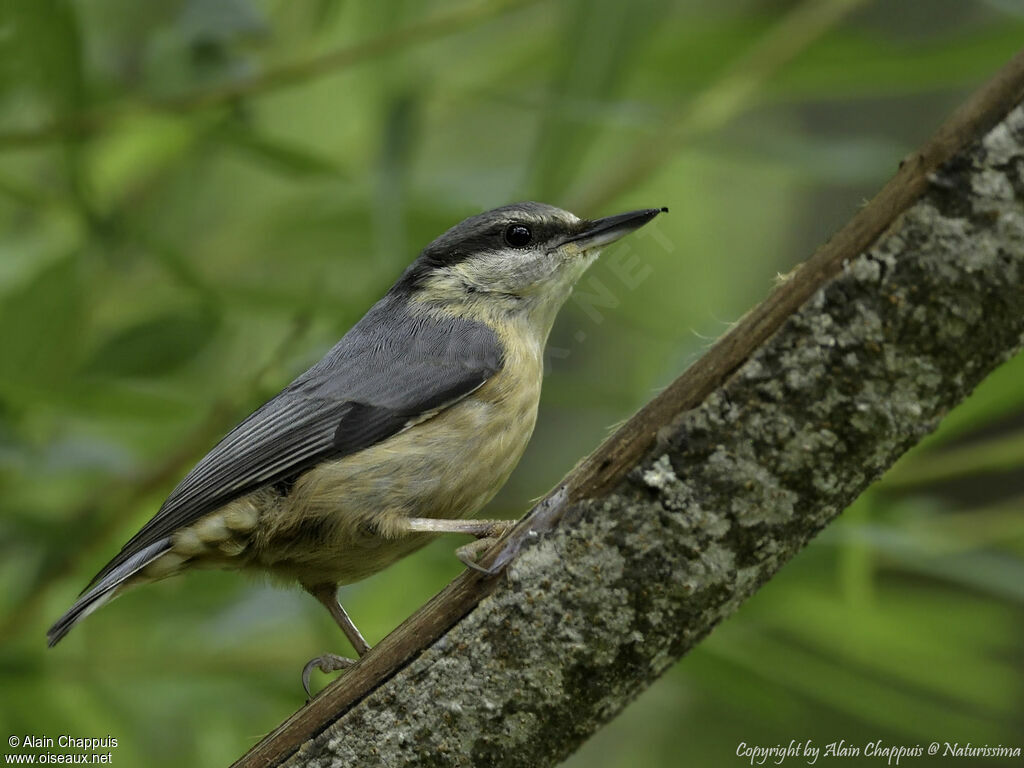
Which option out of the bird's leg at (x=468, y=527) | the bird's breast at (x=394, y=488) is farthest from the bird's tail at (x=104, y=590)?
the bird's leg at (x=468, y=527)

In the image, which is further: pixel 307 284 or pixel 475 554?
pixel 307 284

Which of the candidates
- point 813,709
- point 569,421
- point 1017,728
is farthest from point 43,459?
point 1017,728

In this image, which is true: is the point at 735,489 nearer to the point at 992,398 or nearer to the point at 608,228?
the point at 608,228

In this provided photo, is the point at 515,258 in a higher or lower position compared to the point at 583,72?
lower

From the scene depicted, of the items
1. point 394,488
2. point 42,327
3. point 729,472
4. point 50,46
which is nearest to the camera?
point 729,472

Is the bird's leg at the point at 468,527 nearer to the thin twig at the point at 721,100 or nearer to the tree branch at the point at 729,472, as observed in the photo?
the tree branch at the point at 729,472

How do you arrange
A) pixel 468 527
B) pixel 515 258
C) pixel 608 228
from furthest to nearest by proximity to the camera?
1. pixel 515 258
2. pixel 608 228
3. pixel 468 527

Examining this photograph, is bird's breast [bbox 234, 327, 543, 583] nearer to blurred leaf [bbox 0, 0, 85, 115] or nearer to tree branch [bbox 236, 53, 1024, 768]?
tree branch [bbox 236, 53, 1024, 768]

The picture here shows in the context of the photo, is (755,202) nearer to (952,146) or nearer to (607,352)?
(607,352)

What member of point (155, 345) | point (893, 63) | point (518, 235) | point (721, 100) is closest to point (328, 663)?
point (155, 345)
